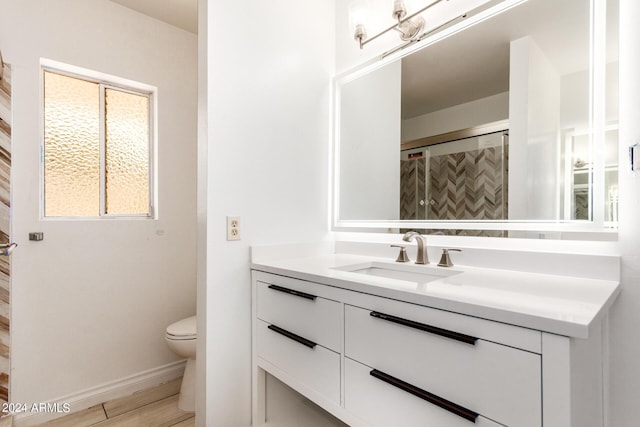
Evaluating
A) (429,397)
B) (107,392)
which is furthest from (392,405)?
(107,392)

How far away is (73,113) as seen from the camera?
210cm

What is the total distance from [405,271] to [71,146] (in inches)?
86.8

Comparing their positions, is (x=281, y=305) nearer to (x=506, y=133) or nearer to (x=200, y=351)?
(x=200, y=351)

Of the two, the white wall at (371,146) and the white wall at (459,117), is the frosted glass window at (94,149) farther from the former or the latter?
the white wall at (459,117)

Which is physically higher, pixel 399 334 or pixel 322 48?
pixel 322 48

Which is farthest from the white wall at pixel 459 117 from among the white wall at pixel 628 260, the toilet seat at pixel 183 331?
the toilet seat at pixel 183 331

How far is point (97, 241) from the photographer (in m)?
2.06

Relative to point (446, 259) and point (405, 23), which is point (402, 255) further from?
point (405, 23)

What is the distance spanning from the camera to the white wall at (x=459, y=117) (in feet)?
4.31

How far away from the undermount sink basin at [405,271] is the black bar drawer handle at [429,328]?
39cm

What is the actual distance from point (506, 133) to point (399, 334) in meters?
0.93

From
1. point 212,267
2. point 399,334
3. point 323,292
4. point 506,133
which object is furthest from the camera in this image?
point 212,267

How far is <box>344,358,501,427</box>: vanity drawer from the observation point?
0.80 meters

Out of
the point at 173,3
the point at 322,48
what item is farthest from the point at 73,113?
the point at 322,48
